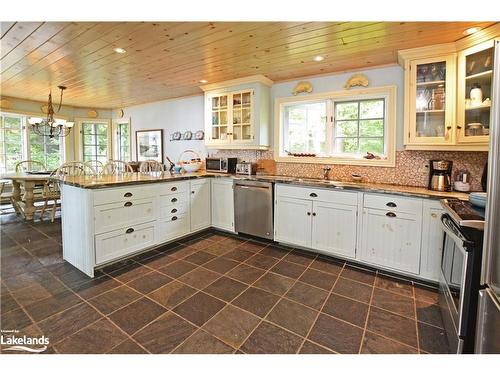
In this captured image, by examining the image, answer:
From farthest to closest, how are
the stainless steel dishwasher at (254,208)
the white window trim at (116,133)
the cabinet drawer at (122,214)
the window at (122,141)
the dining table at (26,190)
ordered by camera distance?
the window at (122,141), the white window trim at (116,133), the dining table at (26,190), the stainless steel dishwasher at (254,208), the cabinet drawer at (122,214)

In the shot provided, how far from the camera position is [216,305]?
2080 millimetres

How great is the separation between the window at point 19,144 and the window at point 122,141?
138 cm

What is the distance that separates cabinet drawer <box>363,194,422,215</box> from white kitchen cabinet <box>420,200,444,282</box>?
0.24ft

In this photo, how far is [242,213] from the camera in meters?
3.69

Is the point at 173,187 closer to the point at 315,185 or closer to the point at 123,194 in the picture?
the point at 123,194

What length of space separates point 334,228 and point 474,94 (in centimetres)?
181

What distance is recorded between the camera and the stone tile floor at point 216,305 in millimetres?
1669

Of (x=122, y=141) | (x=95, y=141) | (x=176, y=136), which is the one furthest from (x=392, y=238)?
(x=95, y=141)

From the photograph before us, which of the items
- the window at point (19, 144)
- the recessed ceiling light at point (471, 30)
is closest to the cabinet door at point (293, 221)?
the recessed ceiling light at point (471, 30)

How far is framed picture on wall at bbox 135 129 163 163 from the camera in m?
5.73

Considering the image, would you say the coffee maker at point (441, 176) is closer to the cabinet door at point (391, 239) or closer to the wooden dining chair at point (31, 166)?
the cabinet door at point (391, 239)
